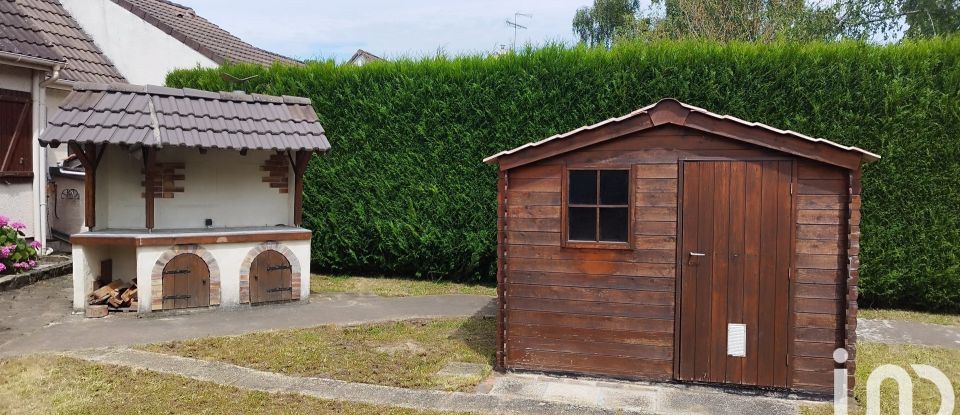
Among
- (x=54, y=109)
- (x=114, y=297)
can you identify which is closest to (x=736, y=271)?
(x=114, y=297)

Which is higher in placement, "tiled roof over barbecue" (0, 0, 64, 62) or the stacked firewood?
"tiled roof over barbecue" (0, 0, 64, 62)

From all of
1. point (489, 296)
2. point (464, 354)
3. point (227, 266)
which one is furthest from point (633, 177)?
point (227, 266)

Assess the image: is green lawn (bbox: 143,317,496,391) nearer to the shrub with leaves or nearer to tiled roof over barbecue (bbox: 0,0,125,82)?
the shrub with leaves

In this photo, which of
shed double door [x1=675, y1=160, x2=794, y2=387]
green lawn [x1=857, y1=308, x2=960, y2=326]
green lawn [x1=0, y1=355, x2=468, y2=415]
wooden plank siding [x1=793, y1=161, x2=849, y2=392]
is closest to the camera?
green lawn [x1=0, y1=355, x2=468, y2=415]

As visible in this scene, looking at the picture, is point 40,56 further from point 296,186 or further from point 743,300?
point 743,300

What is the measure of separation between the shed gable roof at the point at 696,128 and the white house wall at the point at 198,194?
4576 millimetres

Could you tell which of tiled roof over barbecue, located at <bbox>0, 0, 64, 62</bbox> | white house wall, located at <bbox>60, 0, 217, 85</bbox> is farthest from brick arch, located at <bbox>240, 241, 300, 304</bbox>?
white house wall, located at <bbox>60, 0, 217, 85</bbox>

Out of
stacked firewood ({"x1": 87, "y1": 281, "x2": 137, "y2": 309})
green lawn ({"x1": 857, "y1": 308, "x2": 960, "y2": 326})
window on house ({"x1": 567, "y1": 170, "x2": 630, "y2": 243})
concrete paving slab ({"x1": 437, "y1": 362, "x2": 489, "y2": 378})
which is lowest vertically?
concrete paving slab ({"x1": 437, "y1": 362, "x2": 489, "y2": 378})

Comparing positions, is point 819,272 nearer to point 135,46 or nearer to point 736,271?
point 736,271

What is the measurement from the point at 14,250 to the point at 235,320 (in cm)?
429

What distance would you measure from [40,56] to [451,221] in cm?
702

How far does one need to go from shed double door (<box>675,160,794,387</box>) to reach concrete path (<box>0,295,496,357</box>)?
3.39 metres

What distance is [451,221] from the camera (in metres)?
9.78

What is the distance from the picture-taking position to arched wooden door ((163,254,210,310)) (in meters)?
A: 7.44
